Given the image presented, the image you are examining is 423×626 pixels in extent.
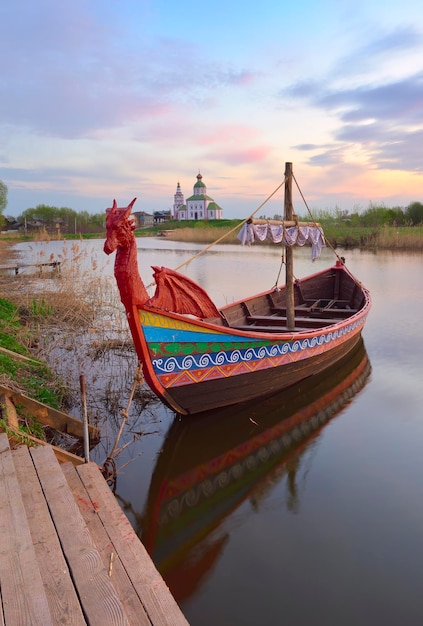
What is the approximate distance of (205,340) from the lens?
5.41 meters

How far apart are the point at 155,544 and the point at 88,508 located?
992 millimetres

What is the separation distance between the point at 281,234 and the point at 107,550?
541 centimetres

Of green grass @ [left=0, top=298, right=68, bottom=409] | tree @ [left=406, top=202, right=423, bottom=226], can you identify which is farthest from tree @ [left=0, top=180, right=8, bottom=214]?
green grass @ [left=0, top=298, right=68, bottom=409]

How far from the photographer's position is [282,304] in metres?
10.1

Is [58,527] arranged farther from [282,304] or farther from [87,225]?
[87,225]

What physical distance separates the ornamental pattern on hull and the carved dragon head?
4.06 feet

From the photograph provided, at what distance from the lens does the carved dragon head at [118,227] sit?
446 centimetres

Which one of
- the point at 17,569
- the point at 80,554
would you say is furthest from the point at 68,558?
the point at 17,569

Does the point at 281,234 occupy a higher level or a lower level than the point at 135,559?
higher

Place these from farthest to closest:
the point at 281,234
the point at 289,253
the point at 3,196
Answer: the point at 3,196 → the point at 289,253 → the point at 281,234

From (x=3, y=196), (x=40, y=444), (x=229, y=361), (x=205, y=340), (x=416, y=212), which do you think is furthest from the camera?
(x=3, y=196)

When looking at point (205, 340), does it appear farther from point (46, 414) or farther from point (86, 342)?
point (86, 342)

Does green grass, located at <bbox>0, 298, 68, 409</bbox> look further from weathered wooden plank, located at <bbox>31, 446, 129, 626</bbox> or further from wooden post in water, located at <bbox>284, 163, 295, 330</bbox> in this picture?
wooden post in water, located at <bbox>284, 163, 295, 330</bbox>

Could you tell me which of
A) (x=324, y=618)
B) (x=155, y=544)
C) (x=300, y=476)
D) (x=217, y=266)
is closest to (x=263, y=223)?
(x=300, y=476)
